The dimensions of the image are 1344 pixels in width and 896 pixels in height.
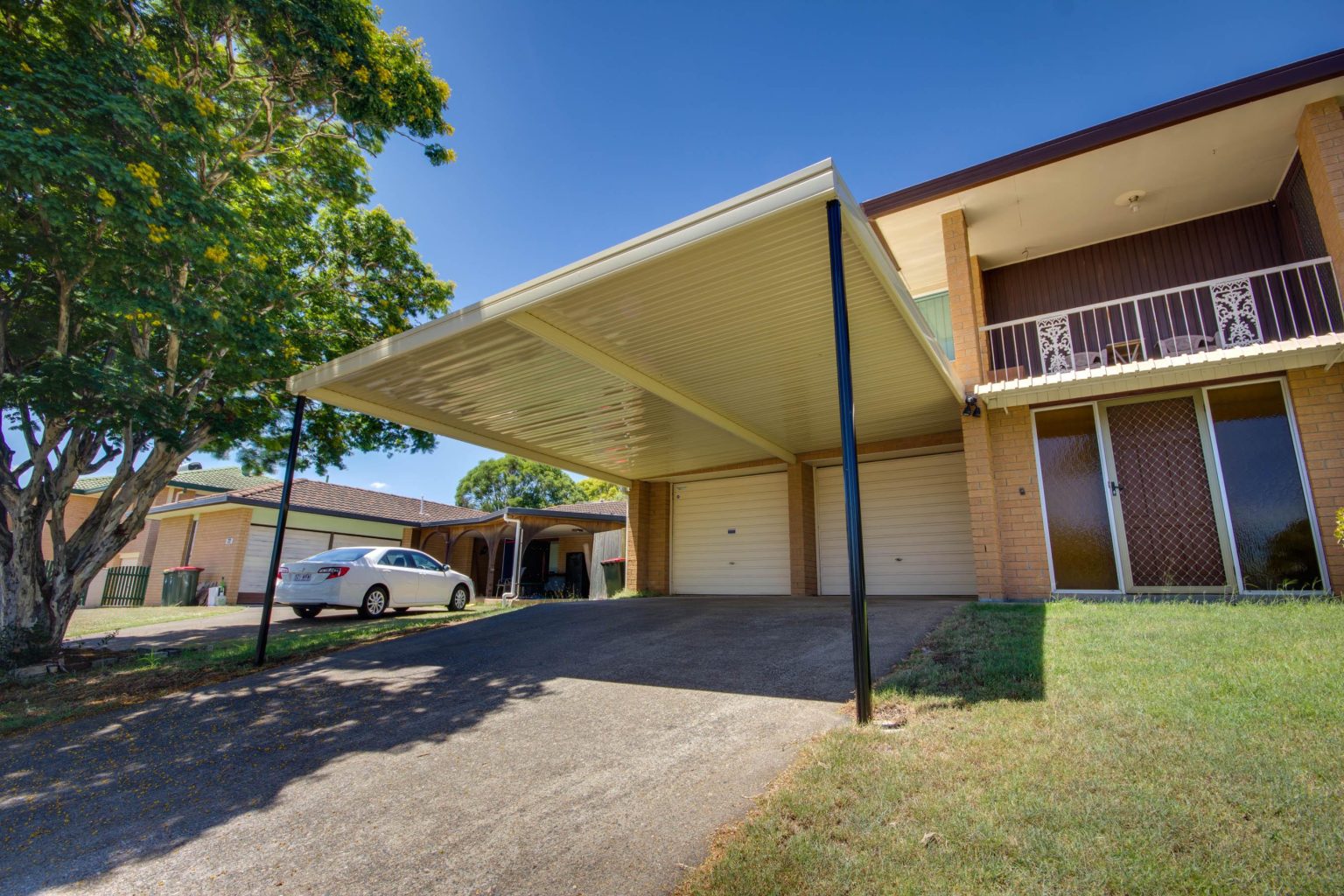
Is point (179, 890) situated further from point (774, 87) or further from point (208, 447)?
point (774, 87)

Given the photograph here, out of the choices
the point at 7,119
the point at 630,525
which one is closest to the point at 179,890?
the point at 7,119

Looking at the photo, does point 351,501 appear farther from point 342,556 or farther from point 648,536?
point 648,536

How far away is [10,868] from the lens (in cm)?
251

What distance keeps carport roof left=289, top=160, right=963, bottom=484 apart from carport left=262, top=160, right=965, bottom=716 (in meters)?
0.02

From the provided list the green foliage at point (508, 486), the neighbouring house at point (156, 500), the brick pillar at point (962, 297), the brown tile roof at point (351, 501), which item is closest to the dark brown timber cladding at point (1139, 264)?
the brick pillar at point (962, 297)

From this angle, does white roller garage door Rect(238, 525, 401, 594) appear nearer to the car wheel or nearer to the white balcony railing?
the car wheel

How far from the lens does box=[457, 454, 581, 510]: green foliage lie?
40.7m

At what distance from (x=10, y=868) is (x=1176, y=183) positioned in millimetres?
12618

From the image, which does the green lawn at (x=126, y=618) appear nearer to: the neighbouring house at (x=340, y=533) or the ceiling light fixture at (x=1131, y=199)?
the neighbouring house at (x=340, y=533)

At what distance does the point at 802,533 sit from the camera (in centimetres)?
1151

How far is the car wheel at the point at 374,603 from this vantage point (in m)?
11.1

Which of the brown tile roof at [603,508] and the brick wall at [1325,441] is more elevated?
the brown tile roof at [603,508]

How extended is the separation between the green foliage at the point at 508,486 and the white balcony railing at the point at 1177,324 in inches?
1354

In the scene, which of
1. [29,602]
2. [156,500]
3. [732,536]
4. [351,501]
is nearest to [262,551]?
[351,501]
